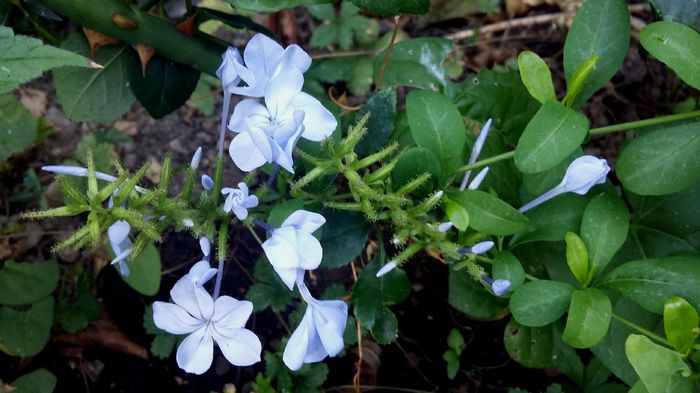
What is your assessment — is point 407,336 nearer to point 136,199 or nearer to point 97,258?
point 97,258

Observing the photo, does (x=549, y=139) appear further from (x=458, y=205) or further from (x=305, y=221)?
(x=305, y=221)

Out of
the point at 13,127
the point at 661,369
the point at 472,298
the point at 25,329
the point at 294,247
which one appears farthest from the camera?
the point at 13,127

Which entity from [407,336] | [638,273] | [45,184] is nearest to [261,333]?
[407,336]

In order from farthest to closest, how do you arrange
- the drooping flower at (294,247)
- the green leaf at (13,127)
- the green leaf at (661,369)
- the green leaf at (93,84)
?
the green leaf at (13,127)
the green leaf at (93,84)
the green leaf at (661,369)
the drooping flower at (294,247)

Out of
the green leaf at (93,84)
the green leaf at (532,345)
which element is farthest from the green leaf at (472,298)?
the green leaf at (93,84)

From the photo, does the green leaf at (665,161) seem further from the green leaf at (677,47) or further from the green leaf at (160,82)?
the green leaf at (160,82)

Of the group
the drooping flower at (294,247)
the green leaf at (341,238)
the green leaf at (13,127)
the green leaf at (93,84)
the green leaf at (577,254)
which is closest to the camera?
the drooping flower at (294,247)

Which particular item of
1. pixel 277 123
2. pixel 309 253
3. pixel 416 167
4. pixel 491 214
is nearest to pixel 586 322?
pixel 491 214

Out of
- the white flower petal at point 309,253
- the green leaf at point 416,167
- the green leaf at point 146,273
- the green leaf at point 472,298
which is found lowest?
the green leaf at point 146,273
